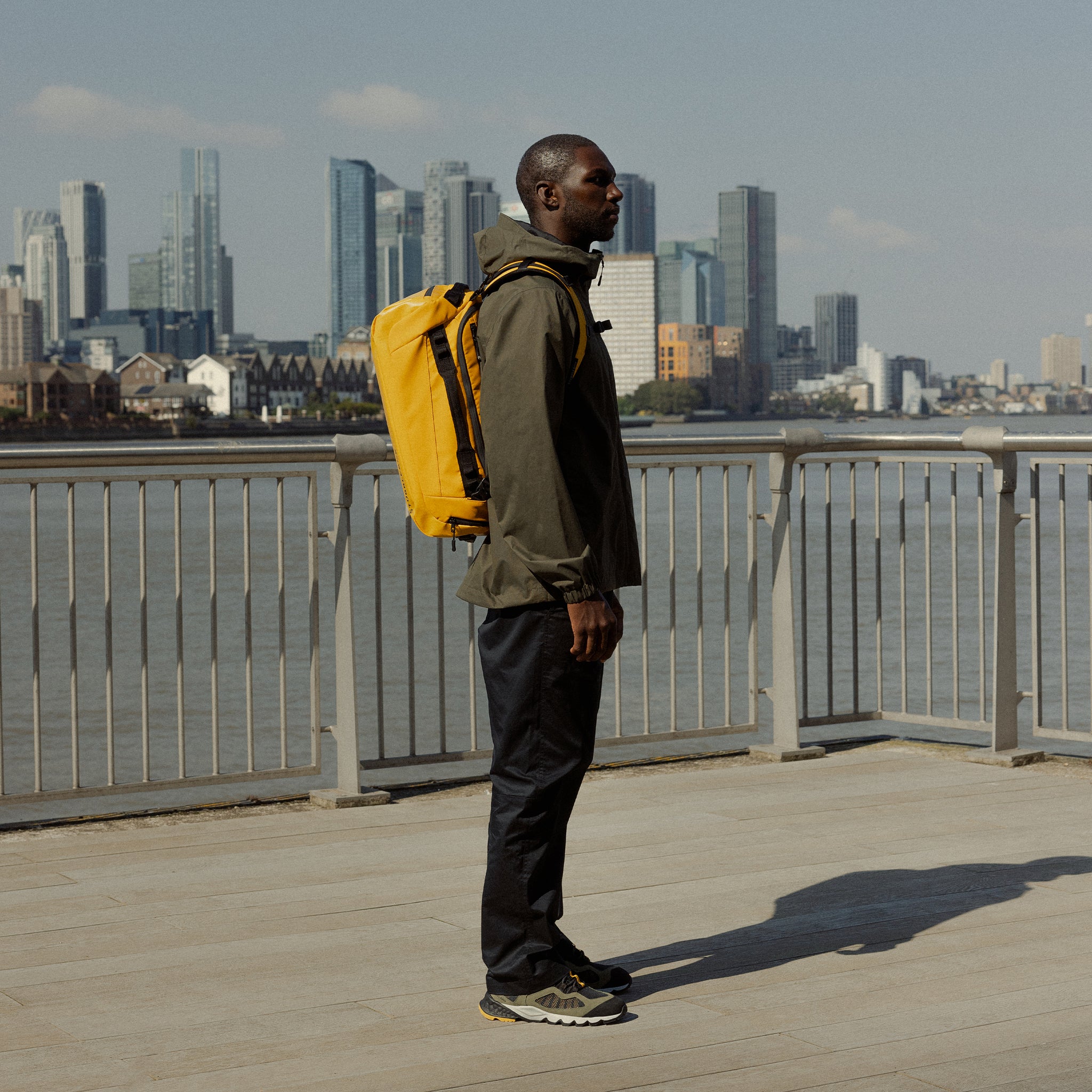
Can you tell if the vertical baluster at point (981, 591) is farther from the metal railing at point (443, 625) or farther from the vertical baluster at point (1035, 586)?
the vertical baluster at point (1035, 586)

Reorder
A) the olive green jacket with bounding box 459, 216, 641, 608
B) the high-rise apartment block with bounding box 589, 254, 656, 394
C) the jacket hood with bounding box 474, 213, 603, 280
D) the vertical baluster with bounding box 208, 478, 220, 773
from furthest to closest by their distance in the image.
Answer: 1. the high-rise apartment block with bounding box 589, 254, 656, 394
2. the vertical baluster with bounding box 208, 478, 220, 773
3. the jacket hood with bounding box 474, 213, 603, 280
4. the olive green jacket with bounding box 459, 216, 641, 608

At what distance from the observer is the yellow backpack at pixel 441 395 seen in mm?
2588

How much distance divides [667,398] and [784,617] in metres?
141

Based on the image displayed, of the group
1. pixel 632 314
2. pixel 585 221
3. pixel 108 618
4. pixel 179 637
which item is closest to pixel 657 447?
pixel 179 637

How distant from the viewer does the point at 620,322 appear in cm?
18338

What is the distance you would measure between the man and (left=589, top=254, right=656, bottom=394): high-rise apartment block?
550ft

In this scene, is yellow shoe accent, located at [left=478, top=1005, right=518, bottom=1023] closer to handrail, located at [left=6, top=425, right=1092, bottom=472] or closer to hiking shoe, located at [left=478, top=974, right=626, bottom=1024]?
hiking shoe, located at [left=478, top=974, right=626, bottom=1024]

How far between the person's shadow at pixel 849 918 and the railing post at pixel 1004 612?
4.33ft

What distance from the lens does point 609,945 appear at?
3152mm

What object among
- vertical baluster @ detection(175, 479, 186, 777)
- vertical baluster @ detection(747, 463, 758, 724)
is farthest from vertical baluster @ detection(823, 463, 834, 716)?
vertical baluster @ detection(175, 479, 186, 777)

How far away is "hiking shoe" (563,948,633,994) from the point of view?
2.78 meters

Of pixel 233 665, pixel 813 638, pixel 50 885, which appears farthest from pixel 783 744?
pixel 813 638

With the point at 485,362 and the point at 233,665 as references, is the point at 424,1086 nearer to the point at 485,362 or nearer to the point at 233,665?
the point at 485,362

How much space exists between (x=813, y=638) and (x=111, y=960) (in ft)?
43.9
